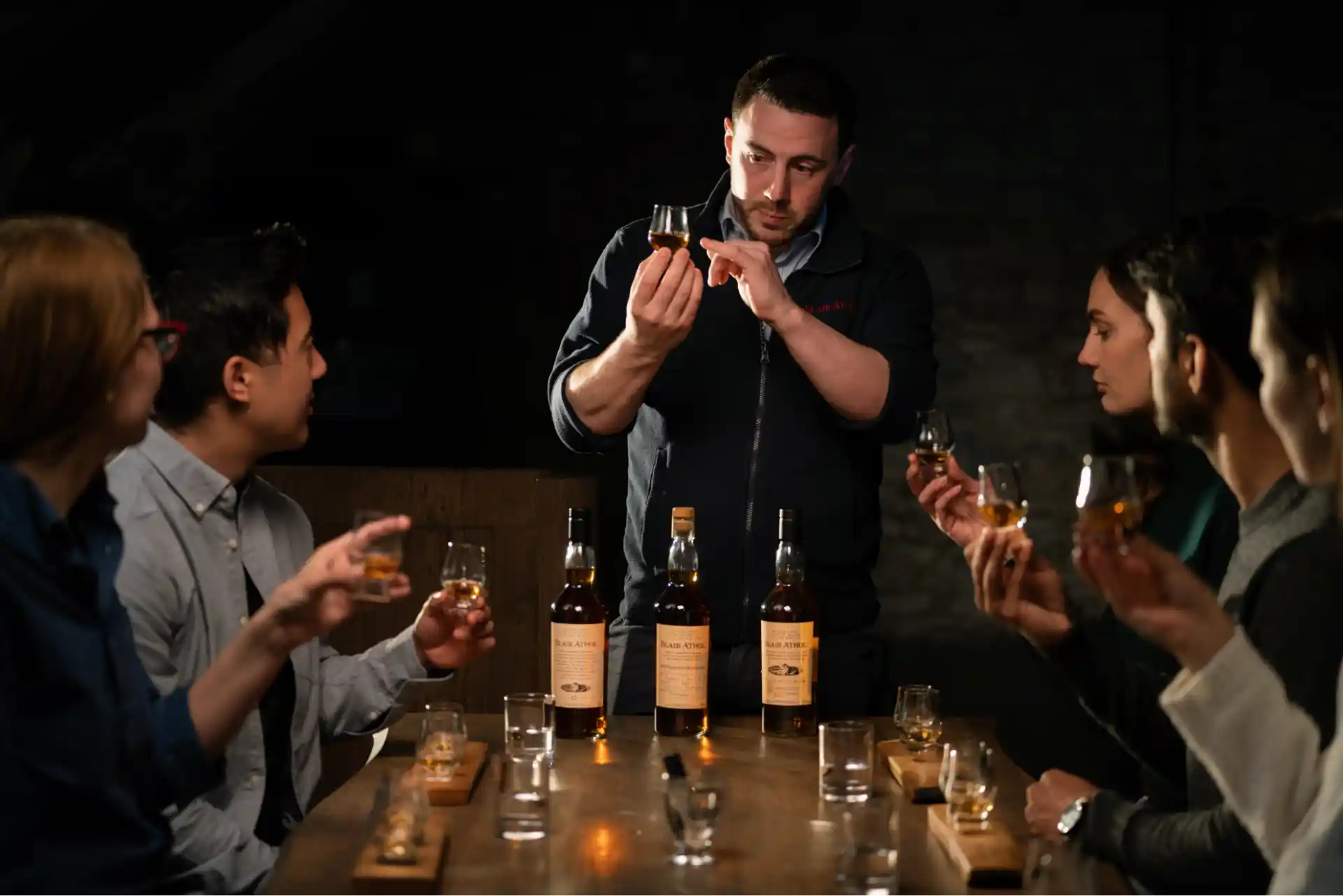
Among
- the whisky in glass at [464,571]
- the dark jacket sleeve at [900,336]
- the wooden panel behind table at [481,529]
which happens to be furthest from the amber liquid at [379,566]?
the wooden panel behind table at [481,529]

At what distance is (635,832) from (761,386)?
3.82 ft

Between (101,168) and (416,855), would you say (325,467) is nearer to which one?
(101,168)

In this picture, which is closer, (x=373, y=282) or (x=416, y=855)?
(x=416, y=855)

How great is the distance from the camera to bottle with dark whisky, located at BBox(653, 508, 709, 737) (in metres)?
2.45

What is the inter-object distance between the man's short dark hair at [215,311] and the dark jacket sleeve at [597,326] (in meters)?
0.56

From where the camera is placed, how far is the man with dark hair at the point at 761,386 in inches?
110

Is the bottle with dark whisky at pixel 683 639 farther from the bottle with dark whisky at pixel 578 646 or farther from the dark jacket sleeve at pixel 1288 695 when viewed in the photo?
the dark jacket sleeve at pixel 1288 695

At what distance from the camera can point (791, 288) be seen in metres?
3.01

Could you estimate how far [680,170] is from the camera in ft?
17.0

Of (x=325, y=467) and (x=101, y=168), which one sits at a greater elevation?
(x=101, y=168)

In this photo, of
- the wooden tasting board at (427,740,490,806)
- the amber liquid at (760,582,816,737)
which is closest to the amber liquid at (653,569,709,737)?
the amber liquid at (760,582,816,737)

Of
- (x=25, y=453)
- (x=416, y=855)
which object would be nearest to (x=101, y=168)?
(x=25, y=453)

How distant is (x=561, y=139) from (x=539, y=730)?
3348 mm

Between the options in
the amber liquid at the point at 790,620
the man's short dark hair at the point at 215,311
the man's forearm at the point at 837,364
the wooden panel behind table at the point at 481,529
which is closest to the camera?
the amber liquid at the point at 790,620
